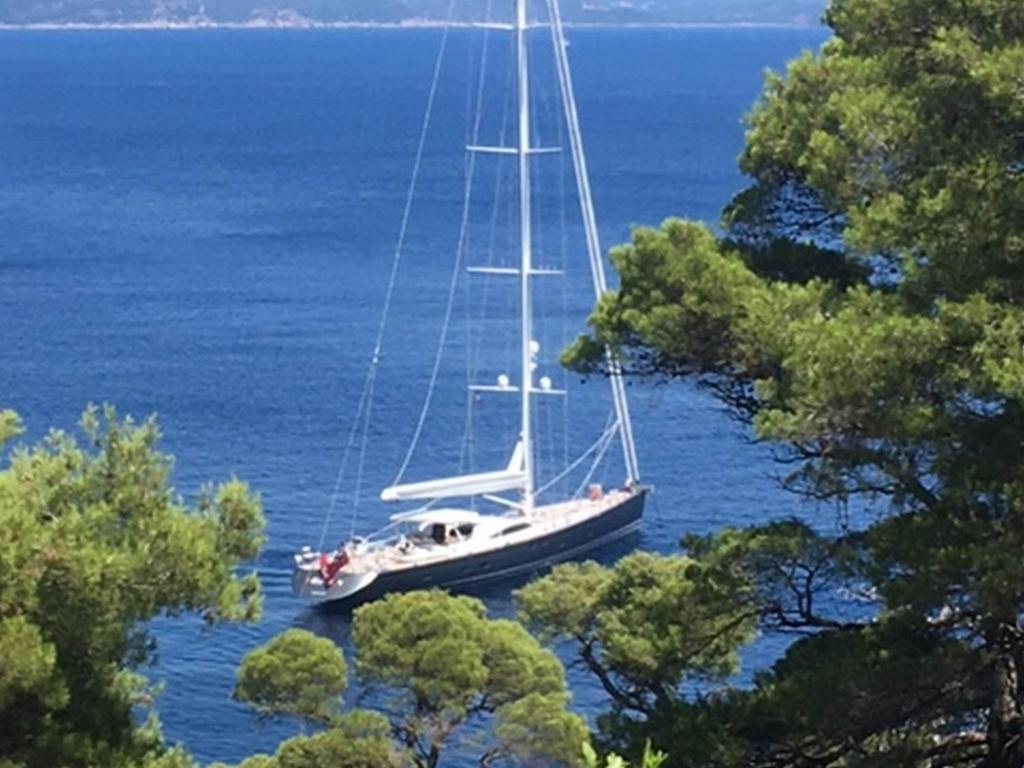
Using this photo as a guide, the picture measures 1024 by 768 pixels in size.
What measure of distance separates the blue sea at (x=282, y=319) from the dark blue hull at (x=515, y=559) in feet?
1.73

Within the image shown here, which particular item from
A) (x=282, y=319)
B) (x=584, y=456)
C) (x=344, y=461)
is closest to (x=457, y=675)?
(x=584, y=456)

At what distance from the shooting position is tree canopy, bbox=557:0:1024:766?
10.1m

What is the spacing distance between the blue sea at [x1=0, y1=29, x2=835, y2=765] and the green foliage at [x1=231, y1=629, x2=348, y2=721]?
13.8 ft

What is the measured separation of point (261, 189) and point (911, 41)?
301 ft

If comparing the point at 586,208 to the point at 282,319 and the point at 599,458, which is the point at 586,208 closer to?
the point at 599,458

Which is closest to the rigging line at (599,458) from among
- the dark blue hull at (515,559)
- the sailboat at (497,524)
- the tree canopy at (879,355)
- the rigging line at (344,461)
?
the sailboat at (497,524)

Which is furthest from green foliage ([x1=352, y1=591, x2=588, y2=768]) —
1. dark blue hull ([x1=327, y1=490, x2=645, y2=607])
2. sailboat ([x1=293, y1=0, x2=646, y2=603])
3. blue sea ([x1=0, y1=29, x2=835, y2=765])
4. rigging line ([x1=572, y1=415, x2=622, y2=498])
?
rigging line ([x1=572, y1=415, x2=622, y2=498])

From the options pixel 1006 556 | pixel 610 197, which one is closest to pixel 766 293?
pixel 1006 556

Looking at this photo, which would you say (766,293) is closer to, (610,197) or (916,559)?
(916,559)

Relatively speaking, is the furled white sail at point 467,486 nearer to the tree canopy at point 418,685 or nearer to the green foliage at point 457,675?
the tree canopy at point 418,685

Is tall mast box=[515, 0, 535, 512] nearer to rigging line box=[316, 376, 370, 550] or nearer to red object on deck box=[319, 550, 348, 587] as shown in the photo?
rigging line box=[316, 376, 370, 550]

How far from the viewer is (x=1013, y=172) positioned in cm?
1015

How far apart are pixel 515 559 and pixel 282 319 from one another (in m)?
25.8

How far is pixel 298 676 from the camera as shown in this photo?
17.4m
